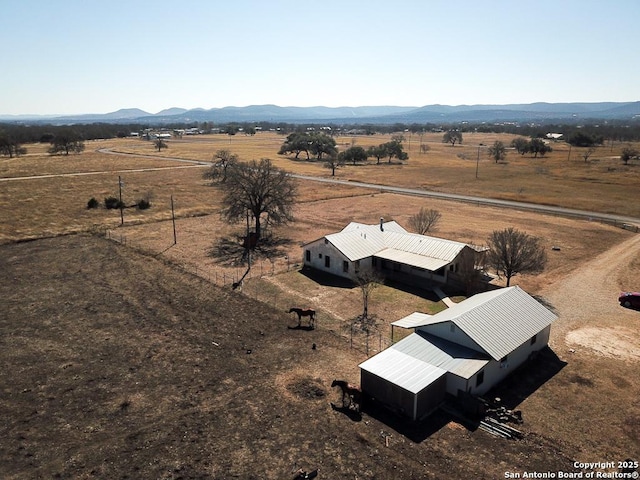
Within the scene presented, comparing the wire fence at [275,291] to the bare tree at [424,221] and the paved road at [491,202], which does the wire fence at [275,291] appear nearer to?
the bare tree at [424,221]

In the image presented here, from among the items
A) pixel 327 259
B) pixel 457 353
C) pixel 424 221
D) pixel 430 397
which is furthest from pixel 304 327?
pixel 424 221

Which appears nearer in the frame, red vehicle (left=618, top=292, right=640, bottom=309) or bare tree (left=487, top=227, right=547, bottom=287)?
red vehicle (left=618, top=292, right=640, bottom=309)

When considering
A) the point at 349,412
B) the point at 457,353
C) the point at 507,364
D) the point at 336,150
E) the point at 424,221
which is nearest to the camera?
the point at 349,412

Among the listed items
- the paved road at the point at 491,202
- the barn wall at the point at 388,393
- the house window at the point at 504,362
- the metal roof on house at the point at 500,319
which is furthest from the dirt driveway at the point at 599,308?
the paved road at the point at 491,202

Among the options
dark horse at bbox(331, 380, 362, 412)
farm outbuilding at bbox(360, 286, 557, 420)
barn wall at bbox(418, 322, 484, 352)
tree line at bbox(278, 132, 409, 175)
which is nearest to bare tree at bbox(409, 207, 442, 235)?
farm outbuilding at bbox(360, 286, 557, 420)

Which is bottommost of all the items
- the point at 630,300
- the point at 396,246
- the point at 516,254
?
the point at 630,300

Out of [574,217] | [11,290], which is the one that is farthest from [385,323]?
[574,217]

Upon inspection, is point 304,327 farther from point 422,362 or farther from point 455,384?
point 455,384

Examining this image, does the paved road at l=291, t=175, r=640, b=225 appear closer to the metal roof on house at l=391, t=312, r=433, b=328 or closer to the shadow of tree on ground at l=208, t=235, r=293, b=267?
the shadow of tree on ground at l=208, t=235, r=293, b=267
